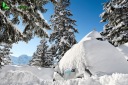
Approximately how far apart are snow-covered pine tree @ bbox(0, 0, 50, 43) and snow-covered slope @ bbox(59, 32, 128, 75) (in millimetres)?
2644

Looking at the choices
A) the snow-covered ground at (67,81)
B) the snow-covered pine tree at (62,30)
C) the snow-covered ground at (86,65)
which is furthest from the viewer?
the snow-covered pine tree at (62,30)

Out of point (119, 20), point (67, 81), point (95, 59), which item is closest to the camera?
point (67, 81)

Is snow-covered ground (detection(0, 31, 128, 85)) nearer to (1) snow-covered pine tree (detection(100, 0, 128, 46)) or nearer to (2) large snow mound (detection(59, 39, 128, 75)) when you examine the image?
(2) large snow mound (detection(59, 39, 128, 75))

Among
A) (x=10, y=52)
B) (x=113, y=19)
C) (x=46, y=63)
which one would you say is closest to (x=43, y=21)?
(x=113, y=19)

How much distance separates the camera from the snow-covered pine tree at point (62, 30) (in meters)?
28.4

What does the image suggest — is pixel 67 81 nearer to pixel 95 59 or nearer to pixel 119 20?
pixel 95 59

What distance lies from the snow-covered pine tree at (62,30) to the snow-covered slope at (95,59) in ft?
52.6

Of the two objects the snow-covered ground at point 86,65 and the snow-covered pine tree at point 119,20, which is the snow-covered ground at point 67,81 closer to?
the snow-covered ground at point 86,65

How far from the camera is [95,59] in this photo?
35.2 ft

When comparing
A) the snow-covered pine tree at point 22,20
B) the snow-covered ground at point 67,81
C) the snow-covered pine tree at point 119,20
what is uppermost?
the snow-covered pine tree at point 119,20

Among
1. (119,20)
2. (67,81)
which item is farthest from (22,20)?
(119,20)

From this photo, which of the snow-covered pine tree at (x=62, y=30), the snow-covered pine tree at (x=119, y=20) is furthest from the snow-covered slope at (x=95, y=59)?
the snow-covered pine tree at (x=62, y=30)

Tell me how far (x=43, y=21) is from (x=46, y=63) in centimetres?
3112

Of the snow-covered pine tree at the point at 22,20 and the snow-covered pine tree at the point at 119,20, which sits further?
the snow-covered pine tree at the point at 119,20
